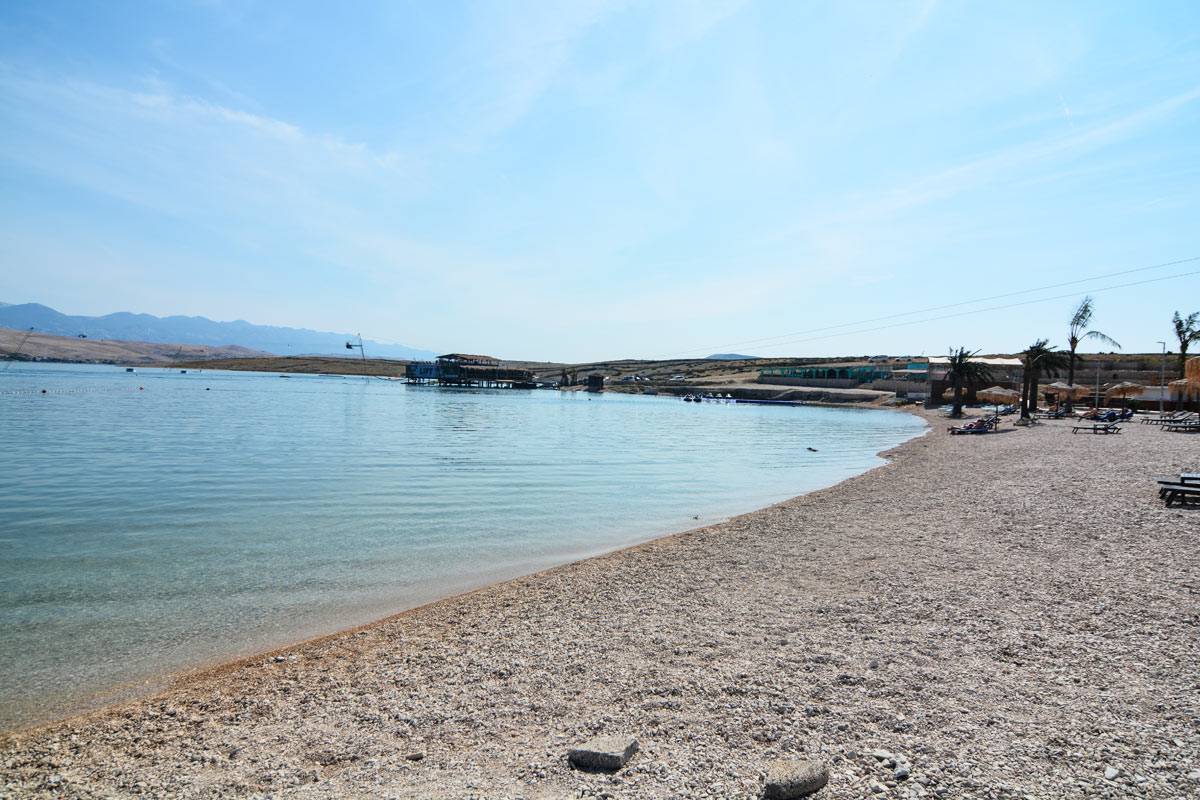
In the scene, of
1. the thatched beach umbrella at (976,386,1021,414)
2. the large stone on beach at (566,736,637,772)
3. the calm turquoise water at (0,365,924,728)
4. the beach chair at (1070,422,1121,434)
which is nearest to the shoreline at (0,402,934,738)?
the calm turquoise water at (0,365,924,728)

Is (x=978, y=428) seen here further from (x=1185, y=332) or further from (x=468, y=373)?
(x=468, y=373)

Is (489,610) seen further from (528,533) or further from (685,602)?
(528,533)

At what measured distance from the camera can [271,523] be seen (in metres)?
12.9

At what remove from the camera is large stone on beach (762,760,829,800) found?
11.6ft

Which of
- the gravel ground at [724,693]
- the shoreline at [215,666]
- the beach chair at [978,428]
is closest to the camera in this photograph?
the gravel ground at [724,693]

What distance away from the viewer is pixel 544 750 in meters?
4.25

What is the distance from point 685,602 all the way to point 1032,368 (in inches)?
1744

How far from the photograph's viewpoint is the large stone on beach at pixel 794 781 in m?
3.55

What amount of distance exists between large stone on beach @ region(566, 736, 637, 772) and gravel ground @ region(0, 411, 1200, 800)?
0.08m

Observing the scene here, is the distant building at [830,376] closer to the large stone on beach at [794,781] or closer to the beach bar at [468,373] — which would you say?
the beach bar at [468,373]

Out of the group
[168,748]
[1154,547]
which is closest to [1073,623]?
[1154,547]

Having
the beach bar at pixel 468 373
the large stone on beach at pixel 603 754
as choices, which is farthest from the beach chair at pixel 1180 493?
the beach bar at pixel 468 373

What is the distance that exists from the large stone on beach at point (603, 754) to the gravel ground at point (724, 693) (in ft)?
0.25

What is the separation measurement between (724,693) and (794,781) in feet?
4.70
